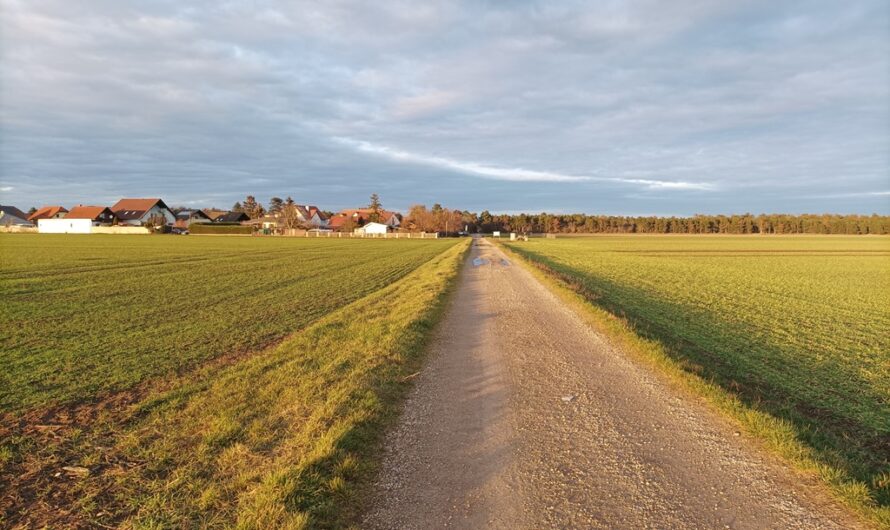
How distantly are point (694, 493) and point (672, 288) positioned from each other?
18851 millimetres

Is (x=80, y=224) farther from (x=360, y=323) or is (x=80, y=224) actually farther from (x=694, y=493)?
(x=694, y=493)

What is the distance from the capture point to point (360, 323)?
11.5 metres

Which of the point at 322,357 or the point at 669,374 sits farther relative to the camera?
the point at 322,357

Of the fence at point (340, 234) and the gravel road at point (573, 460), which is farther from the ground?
the fence at point (340, 234)

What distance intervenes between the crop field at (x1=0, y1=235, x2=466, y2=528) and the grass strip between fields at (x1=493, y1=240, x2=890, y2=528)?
431cm

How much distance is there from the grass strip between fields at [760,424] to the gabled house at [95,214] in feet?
432

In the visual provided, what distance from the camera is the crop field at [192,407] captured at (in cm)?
400

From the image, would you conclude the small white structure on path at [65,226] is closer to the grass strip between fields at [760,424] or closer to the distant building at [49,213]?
the distant building at [49,213]

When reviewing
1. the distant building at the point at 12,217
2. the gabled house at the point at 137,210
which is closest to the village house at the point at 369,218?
the gabled house at the point at 137,210

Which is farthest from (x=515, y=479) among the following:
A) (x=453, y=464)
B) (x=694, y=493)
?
(x=694, y=493)

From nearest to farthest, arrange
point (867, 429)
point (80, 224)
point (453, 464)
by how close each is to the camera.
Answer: point (453, 464)
point (867, 429)
point (80, 224)

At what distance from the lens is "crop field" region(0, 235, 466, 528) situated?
3998 millimetres

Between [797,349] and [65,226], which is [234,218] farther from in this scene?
[797,349]

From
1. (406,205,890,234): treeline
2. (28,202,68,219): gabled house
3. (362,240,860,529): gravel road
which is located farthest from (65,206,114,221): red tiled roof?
(362,240,860,529): gravel road
